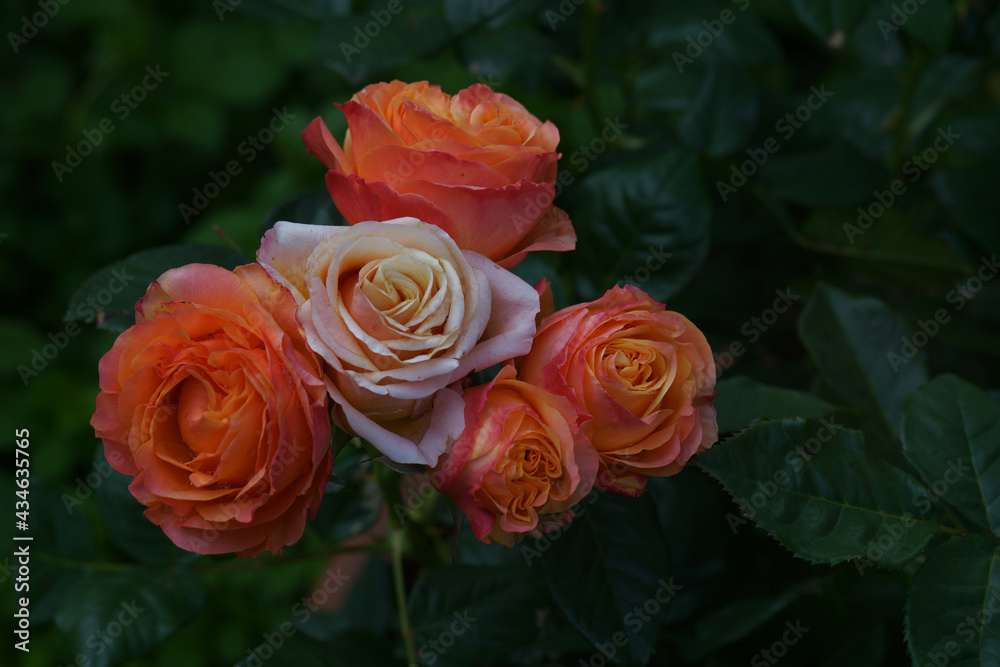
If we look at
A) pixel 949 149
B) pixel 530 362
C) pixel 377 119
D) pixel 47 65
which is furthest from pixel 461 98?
pixel 47 65

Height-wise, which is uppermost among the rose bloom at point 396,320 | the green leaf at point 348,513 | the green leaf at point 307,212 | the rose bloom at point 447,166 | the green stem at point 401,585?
the rose bloom at point 447,166

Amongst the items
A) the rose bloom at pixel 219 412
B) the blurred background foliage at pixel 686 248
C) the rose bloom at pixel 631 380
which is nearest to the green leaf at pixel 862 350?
the blurred background foliage at pixel 686 248

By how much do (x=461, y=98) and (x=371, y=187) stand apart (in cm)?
12

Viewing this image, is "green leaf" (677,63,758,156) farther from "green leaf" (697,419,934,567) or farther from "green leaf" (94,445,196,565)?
"green leaf" (94,445,196,565)

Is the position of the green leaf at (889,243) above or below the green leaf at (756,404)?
above

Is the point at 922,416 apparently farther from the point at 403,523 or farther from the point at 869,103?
the point at 869,103

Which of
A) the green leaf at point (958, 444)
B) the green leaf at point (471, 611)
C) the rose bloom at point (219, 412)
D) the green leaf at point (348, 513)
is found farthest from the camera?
the green leaf at point (348, 513)

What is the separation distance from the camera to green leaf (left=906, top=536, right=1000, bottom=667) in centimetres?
53

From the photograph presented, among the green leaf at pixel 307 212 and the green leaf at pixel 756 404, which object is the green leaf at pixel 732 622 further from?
the green leaf at pixel 307 212

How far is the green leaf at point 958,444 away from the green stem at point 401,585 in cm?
49

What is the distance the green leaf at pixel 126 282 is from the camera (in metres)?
0.69

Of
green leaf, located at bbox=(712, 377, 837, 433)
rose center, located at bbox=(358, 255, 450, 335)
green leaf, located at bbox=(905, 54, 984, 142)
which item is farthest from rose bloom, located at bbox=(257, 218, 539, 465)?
green leaf, located at bbox=(905, 54, 984, 142)

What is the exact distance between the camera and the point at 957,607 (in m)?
0.55

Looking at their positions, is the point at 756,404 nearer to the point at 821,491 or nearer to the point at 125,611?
the point at 821,491
